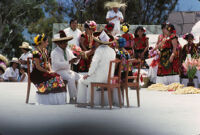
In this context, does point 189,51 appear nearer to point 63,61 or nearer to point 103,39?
point 63,61

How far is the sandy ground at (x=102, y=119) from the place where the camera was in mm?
5715

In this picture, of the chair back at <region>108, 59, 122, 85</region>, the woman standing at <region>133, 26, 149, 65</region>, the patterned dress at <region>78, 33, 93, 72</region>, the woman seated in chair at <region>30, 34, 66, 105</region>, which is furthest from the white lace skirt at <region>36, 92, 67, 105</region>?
the woman standing at <region>133, 26, 149, 65</region>

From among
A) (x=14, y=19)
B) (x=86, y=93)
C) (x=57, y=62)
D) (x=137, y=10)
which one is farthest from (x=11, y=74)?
(x=14, y=19)

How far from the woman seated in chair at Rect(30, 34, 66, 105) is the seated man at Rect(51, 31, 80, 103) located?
12 cm

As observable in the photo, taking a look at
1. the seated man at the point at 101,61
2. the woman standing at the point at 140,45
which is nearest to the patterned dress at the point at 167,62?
the woman standing at the point at 140,45

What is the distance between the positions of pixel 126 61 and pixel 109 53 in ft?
2.89

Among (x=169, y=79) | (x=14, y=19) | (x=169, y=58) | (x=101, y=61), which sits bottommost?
(x=169, y=79)

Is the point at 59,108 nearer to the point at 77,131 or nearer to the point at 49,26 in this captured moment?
the point at 77,131

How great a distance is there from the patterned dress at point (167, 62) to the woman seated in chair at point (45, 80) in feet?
12.5

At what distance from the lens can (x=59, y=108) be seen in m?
7.97

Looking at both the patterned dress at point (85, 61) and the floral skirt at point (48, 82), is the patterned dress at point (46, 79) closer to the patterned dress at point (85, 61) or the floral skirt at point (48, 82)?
the floral skirt at point (48, 82)

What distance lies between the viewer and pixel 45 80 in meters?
8.54

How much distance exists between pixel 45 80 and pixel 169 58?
4.16 m

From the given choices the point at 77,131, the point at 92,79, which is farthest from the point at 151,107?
the point at 77,131
